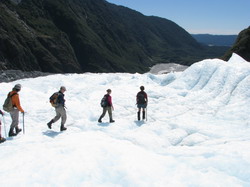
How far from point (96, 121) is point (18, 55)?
106661 millimetres

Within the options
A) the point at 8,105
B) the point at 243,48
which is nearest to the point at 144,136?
the point at 8,105

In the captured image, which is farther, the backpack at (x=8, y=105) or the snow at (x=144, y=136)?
the backpack at (x=8, y=105)

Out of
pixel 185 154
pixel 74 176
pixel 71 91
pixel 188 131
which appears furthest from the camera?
pixel 71 91

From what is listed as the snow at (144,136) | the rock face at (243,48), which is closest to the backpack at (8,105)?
the snow at (144,136)

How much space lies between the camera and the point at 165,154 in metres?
10.5

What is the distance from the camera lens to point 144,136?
1306cm

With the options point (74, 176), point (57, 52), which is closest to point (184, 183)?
point (74, 176)

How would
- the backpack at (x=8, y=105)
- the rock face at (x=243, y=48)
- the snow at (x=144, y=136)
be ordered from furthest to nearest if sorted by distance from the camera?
the rock face at (x=243, y=48)
the backpack at (x=8, y=105)
the snow at (x=144, y=136)

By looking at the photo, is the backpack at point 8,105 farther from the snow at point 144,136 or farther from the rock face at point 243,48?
the rock face at point 243,48

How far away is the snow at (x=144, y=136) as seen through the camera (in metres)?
7.98

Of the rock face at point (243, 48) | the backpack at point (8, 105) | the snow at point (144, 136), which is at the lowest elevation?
the snow at point (144, 136)


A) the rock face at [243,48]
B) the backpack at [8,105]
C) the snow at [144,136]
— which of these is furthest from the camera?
the rock face at [243,48]

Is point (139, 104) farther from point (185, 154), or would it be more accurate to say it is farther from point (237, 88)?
point (237, 88)

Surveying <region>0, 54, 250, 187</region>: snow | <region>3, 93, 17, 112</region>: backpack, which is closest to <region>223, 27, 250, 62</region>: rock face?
<region>0, 54, 250, 187</region>: snow
